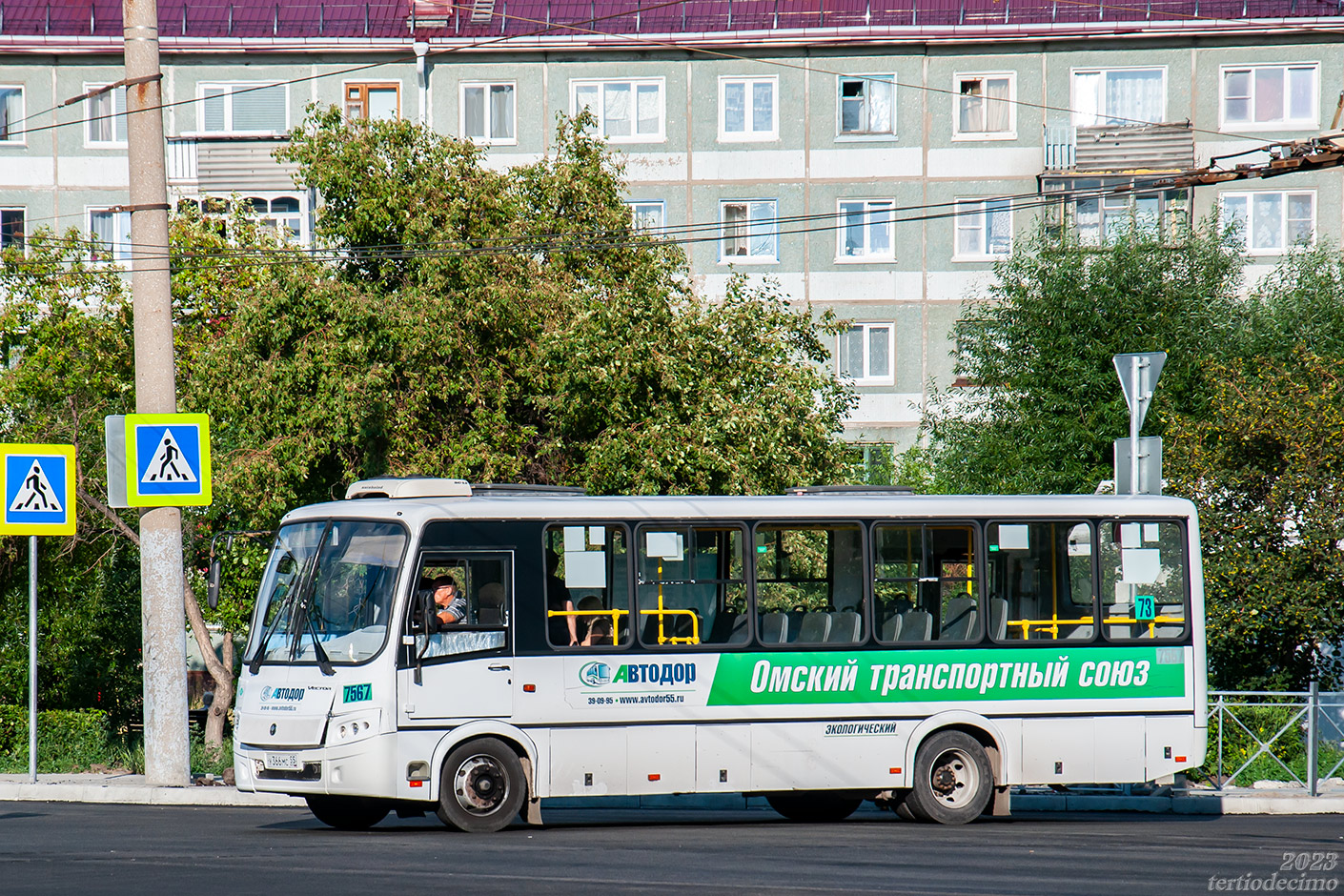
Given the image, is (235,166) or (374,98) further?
(374,98)

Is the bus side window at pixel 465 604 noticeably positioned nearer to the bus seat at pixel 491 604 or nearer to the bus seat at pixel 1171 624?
the bus seat at pixel 491 604

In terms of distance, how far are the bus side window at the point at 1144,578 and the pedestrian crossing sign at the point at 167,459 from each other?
348 inches

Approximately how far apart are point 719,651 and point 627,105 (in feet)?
95.5

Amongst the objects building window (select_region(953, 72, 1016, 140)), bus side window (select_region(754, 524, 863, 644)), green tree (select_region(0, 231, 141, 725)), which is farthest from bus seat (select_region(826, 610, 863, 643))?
building window (select_region(953, 72, 1016, 140))

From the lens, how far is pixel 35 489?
1738 centimetres

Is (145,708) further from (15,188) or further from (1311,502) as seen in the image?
(15,188)

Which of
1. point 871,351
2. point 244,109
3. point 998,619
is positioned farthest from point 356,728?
point 244,109

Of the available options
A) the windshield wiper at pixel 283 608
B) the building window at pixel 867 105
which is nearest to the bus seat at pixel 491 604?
the windshield wiper at pixel 283 608

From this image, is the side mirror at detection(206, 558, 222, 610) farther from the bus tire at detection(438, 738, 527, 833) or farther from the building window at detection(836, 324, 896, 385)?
the building window at detection(836, 324, 896, 385)

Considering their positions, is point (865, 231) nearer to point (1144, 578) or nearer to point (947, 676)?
point (1144, 578)

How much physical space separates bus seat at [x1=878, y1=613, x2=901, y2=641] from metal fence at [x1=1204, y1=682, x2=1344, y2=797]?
4921 millimetres

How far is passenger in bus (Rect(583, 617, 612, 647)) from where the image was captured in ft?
43.7

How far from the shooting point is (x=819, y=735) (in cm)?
1363

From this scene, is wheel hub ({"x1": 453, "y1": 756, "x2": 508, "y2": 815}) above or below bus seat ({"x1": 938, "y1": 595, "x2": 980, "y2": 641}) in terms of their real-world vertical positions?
Answer: below
